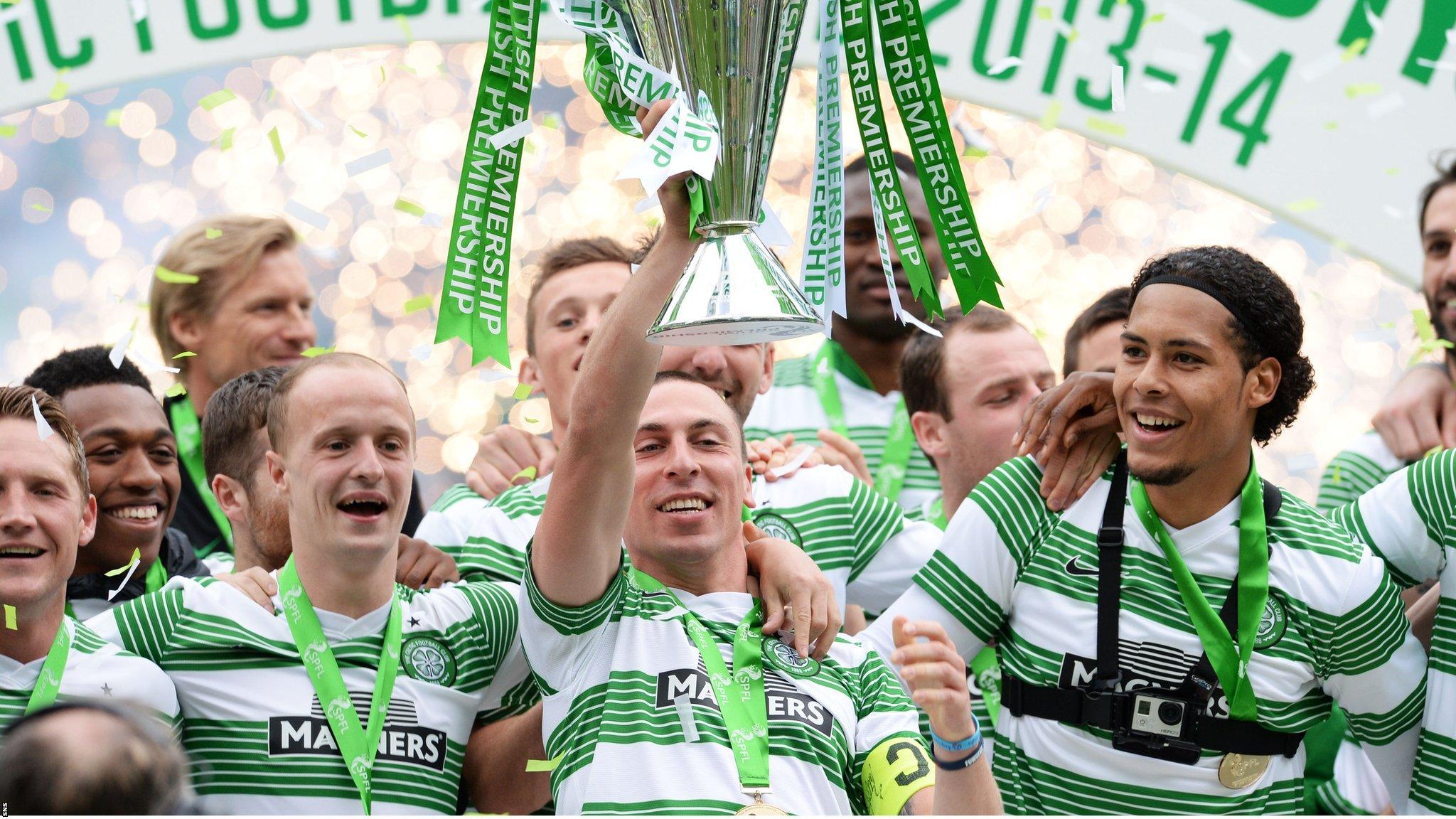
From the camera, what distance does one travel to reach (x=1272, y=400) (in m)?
3.10

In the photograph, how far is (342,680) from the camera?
9.01 ft

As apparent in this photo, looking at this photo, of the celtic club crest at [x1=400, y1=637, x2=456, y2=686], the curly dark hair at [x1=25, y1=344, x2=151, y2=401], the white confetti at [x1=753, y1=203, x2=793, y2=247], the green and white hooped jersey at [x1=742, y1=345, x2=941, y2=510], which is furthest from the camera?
the green and white hooped jersey at [x1=742, y1=345, x2=941, y2=510]

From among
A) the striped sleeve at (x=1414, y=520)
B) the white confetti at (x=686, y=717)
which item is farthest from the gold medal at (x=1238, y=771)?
the white confetti at (x=686, y=717)

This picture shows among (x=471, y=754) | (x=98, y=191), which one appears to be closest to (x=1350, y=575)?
(x=471, y=754)

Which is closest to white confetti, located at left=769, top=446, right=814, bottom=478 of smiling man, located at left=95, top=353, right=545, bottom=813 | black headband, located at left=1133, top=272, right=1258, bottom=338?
smiling man, located at left=95, top=353, right=545, bottom=813

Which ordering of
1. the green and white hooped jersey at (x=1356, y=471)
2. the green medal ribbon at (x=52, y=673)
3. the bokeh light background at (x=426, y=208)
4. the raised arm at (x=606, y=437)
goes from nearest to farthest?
1. the raised arm at (x=606, y=437)
2. the green medal ribbon at (x=52, y=673)
3. the green and white hooped jersey at (x=1356, y=471)
4. the bokeh light background at (x=426, y=208)

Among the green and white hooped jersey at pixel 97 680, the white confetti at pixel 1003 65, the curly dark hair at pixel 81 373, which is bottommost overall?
the green and white hooped jersey at pixel 97 680

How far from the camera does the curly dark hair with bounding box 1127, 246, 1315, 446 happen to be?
3023 mm

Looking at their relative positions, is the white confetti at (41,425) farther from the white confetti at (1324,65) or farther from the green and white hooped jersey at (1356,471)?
the white confetti at (1324,65)

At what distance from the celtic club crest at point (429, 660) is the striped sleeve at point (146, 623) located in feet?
1.25

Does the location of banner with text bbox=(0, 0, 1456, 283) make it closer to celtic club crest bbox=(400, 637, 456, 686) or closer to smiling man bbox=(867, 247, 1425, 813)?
smiling man bbox=(867, 247, 1425, 813)

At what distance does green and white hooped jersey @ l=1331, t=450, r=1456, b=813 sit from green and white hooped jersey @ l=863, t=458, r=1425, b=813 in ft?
0.11

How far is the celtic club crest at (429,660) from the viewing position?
9.28 feet

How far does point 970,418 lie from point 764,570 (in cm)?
108
